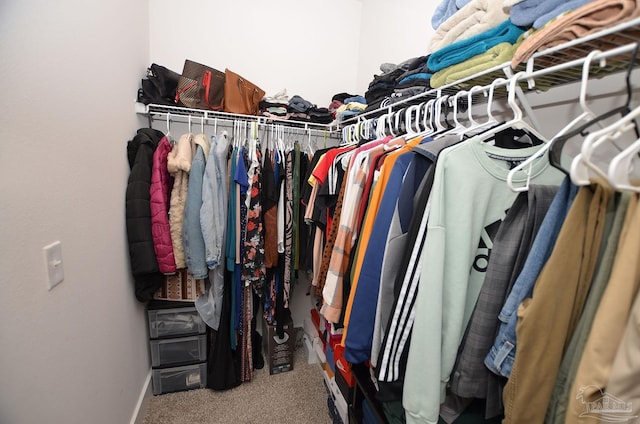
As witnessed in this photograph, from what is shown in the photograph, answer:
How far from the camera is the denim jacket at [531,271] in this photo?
49cm

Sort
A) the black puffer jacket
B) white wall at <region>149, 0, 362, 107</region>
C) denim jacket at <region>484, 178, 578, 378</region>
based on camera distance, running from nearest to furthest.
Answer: denim jacket at <region>484, 178, 578, 378</region> < the black puffer jacket < white wall at <region>149, 0, 362, 107</region>

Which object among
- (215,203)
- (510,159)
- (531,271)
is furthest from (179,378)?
(510,159)

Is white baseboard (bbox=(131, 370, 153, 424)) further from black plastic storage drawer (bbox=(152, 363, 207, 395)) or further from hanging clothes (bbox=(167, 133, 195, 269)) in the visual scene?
hanging clothes (bbox=(167, 133, 195, 269))

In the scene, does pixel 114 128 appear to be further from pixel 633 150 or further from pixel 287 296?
pixel 633 150

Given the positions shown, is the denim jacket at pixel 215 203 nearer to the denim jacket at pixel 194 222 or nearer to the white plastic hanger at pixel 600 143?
the denim jacket at pixel 194 222

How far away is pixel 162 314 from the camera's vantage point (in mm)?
1564

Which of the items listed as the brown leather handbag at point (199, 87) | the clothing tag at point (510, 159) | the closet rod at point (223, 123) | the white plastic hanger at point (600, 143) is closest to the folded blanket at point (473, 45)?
the clothing tag at point (510, 159)

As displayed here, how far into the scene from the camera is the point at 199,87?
5.20 ft

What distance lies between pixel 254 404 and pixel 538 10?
2.18m

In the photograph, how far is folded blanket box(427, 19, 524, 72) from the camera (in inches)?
30.0

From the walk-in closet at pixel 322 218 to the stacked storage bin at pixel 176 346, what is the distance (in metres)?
0.01

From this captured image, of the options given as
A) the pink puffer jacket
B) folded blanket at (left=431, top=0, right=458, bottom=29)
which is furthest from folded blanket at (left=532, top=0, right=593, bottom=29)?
the pink puffer jacket

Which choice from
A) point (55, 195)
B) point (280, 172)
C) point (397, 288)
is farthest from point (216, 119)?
point (397, 288)

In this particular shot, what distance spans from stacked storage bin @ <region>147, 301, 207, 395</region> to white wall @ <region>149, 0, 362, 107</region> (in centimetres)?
161
